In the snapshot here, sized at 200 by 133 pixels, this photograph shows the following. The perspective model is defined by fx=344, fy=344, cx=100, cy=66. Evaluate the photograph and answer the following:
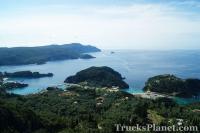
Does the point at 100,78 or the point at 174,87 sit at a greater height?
the point at 100,78

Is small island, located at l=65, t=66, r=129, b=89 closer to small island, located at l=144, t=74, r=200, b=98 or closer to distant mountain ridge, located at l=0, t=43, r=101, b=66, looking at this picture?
small island, located at l=144, t=74, r=200, b=98

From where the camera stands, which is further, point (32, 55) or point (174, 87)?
point (32, 55)

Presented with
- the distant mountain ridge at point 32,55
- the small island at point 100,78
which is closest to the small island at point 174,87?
the small island at point 100,78

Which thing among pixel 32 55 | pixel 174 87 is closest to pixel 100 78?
pixel 174 87

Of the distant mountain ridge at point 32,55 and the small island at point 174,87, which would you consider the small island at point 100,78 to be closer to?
the small island at point 174,87

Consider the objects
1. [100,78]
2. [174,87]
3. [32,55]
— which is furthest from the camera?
[32,55]

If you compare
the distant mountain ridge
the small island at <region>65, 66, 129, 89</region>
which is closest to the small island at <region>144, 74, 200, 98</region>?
the small island at <region>65, 66, 129, 89</region>

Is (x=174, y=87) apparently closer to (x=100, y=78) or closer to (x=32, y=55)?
(x=100, y=78)
